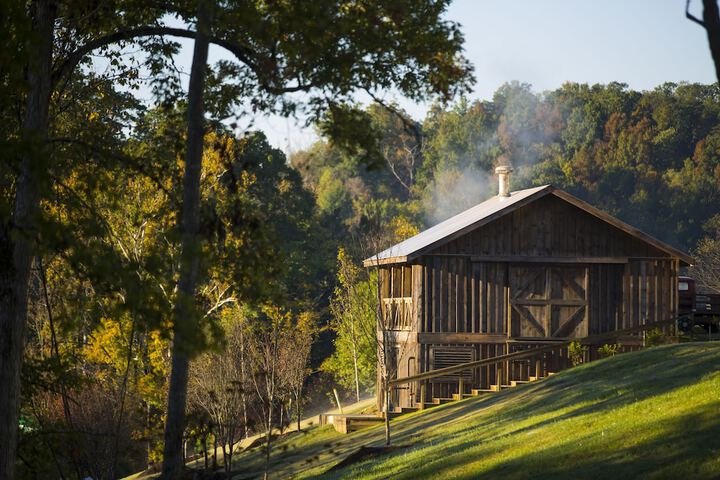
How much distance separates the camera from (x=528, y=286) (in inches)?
1436

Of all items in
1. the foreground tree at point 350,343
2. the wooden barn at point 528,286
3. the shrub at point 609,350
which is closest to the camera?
the shrub at point 609,350

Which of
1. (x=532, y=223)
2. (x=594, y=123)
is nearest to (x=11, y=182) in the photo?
(x=532, y=223)

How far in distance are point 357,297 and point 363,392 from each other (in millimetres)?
21228

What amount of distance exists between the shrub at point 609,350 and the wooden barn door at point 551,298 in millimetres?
1027

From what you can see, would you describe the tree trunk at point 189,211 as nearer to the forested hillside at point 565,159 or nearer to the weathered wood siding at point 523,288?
the weathered wood siding at point 523,288

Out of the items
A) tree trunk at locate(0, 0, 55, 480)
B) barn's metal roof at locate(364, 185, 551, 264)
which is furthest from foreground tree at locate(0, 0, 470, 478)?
barn's metal roof at locate(364, 185, 551, 264)

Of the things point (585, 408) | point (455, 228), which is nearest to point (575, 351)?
point (455, 228)

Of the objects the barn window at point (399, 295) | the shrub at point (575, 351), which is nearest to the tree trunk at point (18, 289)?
the barn window at point (399, 295)

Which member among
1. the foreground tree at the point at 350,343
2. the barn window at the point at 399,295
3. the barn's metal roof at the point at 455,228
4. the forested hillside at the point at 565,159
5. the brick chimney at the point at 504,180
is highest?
the forested hillside at the point at 565,159

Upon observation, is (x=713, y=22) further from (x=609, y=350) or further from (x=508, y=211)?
(x=508, y=211)

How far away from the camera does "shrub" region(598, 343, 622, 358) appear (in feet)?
115

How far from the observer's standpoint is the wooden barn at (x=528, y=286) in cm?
3634

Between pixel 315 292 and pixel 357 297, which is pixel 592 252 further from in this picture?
pixel 315 292

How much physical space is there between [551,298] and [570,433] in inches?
613
